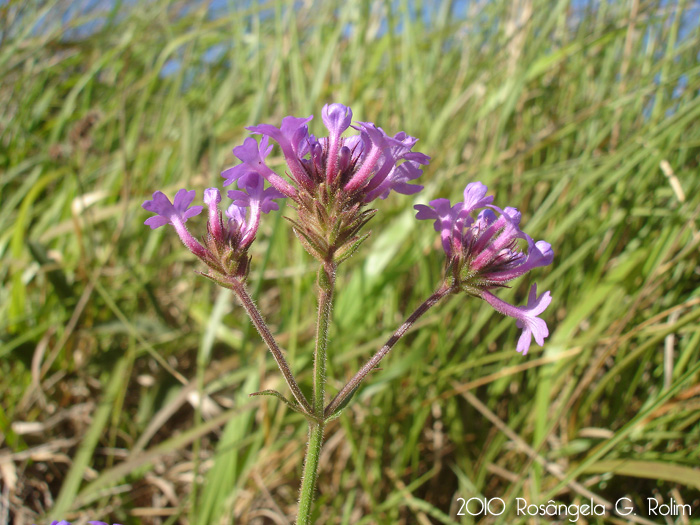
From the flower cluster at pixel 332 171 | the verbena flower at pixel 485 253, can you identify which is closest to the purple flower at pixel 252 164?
the flower cluster at pixel 332 171

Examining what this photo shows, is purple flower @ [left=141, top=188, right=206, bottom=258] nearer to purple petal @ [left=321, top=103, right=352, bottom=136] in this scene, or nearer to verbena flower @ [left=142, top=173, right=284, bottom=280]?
verbena flower @ [left=142, top=173, right=284, bottom=280]

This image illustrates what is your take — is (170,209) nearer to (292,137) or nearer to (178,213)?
(178,213)

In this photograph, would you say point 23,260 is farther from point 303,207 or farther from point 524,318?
point 524,318

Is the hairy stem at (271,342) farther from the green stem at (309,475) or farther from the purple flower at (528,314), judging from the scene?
the purple flower at (528,314)

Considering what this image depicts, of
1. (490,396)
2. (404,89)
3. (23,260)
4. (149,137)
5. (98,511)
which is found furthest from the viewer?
(149,137)

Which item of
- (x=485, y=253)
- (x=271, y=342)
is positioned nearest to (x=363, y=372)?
(x=271, y=342)

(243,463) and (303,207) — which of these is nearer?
(303,207)

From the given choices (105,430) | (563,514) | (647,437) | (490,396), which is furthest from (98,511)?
(647,437)
